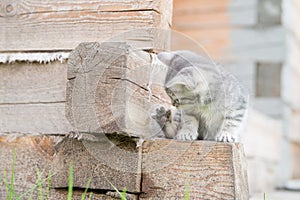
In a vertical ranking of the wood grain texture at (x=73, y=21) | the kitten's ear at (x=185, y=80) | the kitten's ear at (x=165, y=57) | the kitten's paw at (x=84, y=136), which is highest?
the wood grain texture at (x=73, y=21)

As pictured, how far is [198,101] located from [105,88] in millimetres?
268

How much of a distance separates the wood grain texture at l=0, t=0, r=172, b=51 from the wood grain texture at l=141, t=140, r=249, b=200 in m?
0.28

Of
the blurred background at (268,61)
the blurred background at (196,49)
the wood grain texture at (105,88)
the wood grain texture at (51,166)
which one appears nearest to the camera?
the wood grain texture at (105,88)

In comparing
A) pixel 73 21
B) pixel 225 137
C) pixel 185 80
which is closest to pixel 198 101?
pixel 185 80

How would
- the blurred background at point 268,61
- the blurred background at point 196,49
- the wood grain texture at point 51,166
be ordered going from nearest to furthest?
the wood grain texture at point 51,166 < the blurred background at point 196,49 < the blurred background at point 268,61

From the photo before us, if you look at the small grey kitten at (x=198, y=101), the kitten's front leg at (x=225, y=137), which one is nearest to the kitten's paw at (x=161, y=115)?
the small grey kitten at (x=198, y=101)

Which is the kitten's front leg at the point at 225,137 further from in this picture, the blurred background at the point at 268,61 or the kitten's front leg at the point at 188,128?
the blurred background at the point at 268,61

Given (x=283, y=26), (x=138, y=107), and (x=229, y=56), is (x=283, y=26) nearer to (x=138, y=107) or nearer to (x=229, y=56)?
(x=229, y=56)

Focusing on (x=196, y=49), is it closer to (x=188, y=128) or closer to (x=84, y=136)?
(x=188, y=128)

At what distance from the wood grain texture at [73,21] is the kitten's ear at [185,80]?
0.33ft

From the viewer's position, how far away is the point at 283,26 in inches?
140

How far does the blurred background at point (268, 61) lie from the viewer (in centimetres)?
352

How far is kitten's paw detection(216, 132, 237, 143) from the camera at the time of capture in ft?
5.80

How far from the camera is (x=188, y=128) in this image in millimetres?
1701
